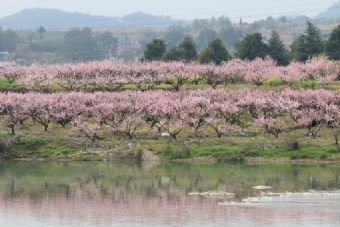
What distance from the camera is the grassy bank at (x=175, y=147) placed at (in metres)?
69.8

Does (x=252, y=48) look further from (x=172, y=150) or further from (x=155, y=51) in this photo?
(x=172, y=150)

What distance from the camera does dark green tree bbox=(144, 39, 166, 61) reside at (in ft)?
394

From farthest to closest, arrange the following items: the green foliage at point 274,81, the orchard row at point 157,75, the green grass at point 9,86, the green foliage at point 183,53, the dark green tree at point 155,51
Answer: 1. the dark green tree at point 155,51
2. the green foliage at point 183,53
3. the green foliage at point 274,81
4. the orchard row at point 157,75
5. the green grass at point 9,86

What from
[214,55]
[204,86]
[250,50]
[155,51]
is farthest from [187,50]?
[204,86]

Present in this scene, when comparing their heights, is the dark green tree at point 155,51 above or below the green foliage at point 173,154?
above

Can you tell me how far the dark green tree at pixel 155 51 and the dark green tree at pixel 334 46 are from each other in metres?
19.1

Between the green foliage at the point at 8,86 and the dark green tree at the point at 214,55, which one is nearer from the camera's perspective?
the green foliage at the point at 8,86

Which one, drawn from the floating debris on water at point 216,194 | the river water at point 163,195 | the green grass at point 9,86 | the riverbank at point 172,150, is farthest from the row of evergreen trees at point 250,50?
the floating debris on water at point 216,194

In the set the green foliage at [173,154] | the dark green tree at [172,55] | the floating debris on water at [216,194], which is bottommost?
the green foliage at [173,154]

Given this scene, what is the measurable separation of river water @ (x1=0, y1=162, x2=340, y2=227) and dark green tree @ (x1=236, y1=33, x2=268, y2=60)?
53161 mm

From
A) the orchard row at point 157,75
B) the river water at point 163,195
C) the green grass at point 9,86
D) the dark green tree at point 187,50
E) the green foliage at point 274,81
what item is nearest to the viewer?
the river water at point 163,195

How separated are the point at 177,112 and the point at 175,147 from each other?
7636 mm

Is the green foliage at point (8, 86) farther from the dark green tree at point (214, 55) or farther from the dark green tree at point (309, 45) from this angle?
the dark green tree at point (309, 45)

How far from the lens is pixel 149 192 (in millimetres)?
52312
